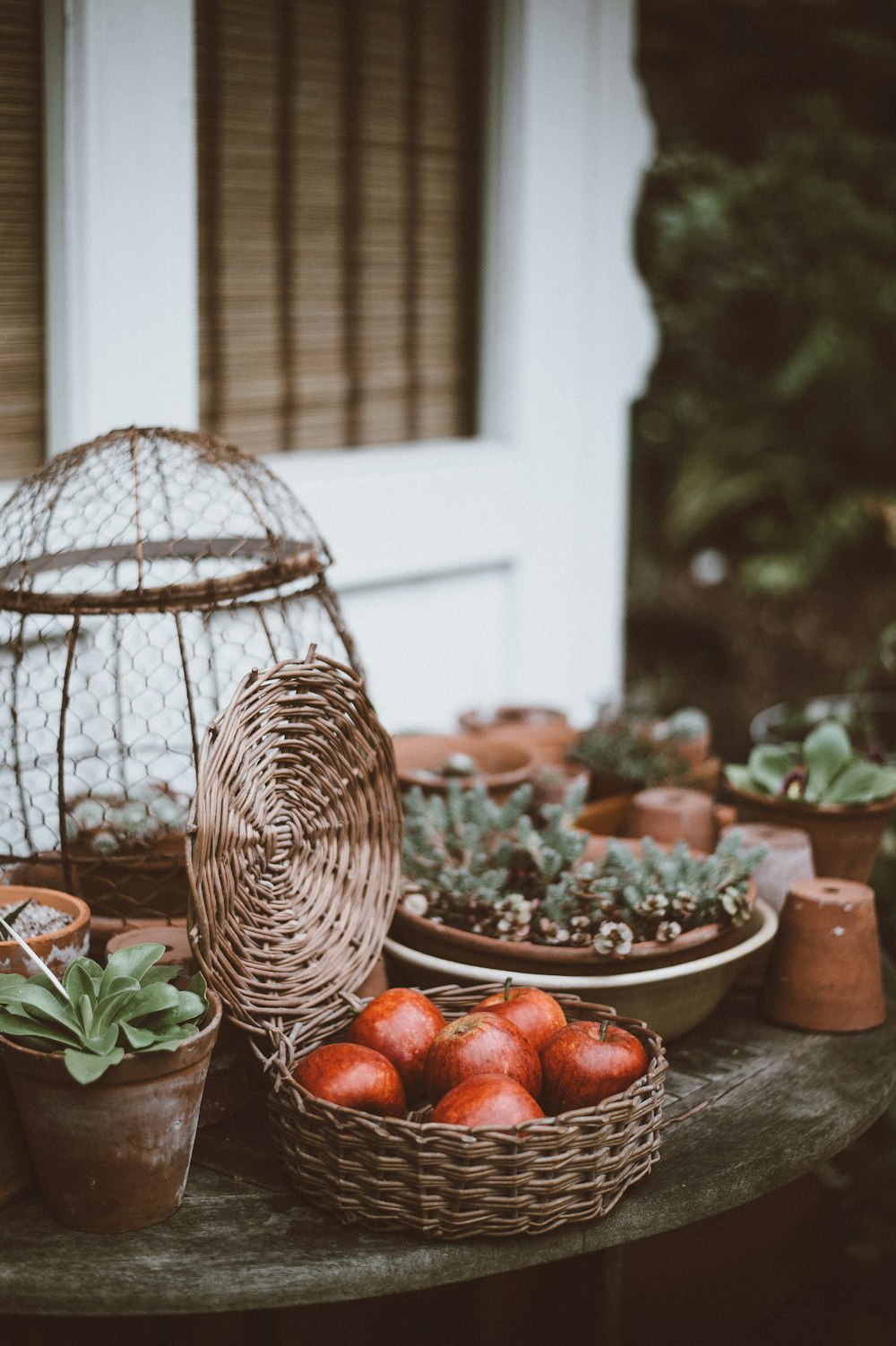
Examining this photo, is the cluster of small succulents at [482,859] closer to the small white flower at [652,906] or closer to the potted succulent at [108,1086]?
the small white flower at [652,906]

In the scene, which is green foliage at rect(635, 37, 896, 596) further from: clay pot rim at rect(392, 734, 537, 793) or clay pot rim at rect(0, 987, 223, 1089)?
clay pot rim at rect(0, 987, 223, 1089)

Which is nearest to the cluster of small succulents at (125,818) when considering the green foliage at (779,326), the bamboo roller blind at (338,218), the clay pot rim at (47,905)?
the clay pot rim at (47,905)

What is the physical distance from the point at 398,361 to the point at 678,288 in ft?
13.2

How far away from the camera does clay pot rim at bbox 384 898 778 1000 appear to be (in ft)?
5.16

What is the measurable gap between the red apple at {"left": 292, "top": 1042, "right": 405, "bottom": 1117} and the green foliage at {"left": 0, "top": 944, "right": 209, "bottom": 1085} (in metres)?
0.13

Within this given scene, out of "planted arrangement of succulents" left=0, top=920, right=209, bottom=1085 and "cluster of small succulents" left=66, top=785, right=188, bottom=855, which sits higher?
"cluster of small succulents" left=66, top=785, right=188, bottom=855

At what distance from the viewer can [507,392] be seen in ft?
11.5

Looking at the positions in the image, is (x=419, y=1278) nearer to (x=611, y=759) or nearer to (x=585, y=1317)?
(x=585, y=1317)

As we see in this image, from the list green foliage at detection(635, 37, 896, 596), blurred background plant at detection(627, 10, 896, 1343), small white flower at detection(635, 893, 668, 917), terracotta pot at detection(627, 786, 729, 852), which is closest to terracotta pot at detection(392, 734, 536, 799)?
terracotta pot at detection(627, 786, 729, 852)

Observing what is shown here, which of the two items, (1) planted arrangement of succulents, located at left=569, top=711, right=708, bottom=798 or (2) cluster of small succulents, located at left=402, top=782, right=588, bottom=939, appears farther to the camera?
(1) planted arrangement of succulents, located at left=569, top=711, right=708, bottom=798

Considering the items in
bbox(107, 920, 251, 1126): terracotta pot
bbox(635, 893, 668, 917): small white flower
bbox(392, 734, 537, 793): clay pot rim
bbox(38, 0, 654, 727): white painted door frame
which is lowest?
bbox(107, 920, 251, 1126): terracotta pot

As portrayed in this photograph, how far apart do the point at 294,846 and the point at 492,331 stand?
2.25 meters

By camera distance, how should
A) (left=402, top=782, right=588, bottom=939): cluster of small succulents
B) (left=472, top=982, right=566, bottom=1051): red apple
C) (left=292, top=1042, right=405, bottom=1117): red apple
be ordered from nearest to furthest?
(left=292, top=1042, right=405, bottom=1117): red apple
(left=472, top=982, right=566, bottom=1051): red apple
(left=402, top=782, right=588, bottom=939): cluster of small succulents

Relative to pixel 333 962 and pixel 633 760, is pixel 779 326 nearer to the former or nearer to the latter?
pixel 633 760
